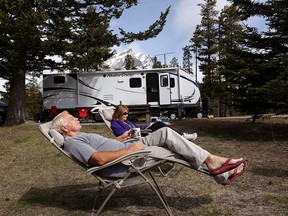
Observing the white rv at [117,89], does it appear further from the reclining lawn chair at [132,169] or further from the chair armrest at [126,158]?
the chair armrest at [126,158]

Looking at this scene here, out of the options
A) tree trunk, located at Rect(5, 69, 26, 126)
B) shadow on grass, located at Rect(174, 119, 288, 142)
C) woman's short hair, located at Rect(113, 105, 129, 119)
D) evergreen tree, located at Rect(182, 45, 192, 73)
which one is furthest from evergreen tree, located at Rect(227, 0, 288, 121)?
evergreen tree, located at Rect(182, 45, 192, 73)

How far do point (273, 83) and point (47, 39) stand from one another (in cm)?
791

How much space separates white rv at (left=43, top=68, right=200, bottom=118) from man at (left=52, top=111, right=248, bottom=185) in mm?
15228

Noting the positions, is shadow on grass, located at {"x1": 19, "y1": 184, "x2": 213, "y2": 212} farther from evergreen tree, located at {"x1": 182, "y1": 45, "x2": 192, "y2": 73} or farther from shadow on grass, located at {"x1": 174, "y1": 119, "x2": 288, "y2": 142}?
evergreen tree, located at {"x1": 182, "y1": 45, "x2": 192, "y2": 73}

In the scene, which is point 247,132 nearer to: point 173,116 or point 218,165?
point 218,165

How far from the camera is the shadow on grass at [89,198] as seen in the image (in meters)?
3.61

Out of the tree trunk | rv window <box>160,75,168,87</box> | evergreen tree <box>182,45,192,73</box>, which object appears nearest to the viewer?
the tree trunk

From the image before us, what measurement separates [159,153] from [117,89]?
51.7 feet

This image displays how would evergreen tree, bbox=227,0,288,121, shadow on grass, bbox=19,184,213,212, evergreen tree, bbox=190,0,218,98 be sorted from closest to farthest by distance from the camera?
shadow on grass, bbox=19,184,213,212 < evergreen tree, bbox=227,0,288,121 < evergreen tree, bbox=190,0,218,98

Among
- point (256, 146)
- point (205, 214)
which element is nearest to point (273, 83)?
point (256, 146)

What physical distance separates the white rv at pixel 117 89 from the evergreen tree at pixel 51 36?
3.27m

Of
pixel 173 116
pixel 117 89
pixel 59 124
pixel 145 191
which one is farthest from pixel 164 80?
pixel 59 124

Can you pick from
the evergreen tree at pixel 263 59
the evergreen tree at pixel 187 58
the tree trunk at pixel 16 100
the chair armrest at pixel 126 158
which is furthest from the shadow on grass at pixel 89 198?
the evergreen tree at pixel 187 58

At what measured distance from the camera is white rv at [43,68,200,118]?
18594 millimetres
